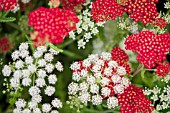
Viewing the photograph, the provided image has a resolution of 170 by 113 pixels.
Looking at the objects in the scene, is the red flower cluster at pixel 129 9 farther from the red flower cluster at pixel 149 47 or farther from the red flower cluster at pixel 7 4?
the red flower cluster at pixel 7 4

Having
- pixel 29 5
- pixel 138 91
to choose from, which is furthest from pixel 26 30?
pixel 138 91

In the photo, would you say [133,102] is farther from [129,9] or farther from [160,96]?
[129,9]

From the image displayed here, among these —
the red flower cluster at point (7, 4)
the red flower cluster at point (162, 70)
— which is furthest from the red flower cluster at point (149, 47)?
the red flower cluster at point (7, 4)

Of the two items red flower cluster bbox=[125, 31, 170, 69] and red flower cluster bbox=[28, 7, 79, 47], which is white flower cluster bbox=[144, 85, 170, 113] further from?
red flower cluster bbox=[28, 7, 79, 47]

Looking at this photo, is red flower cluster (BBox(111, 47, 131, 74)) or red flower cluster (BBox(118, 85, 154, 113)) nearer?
red flower cluster (BBox(118, 85, 154, 113))

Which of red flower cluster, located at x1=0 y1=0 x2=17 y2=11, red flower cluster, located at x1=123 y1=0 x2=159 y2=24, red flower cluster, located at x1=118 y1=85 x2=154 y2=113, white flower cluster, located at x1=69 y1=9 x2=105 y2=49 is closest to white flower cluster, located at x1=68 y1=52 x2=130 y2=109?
red flower cluster, located at x1=118 y1=85 x2=154 y2=113

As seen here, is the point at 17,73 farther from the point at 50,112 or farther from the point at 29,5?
the point at 29,5

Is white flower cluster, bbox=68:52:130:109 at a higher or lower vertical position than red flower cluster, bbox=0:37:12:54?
lower
